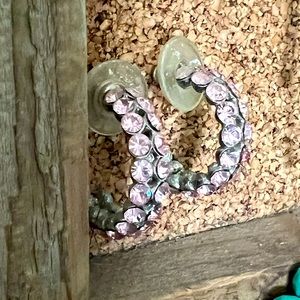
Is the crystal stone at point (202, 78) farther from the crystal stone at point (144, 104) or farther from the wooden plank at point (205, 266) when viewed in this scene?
the wooden plank at point (205, 266)

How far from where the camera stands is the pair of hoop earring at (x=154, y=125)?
73 centimetres

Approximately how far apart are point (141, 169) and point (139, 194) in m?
0.02

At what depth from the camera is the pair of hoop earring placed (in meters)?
0.73

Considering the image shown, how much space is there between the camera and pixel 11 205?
0.68 m

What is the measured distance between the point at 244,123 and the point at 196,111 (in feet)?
0.34

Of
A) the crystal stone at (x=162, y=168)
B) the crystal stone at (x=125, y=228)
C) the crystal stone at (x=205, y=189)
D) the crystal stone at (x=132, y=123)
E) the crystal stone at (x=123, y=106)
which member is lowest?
the crystal stone at (x=125, y=228)

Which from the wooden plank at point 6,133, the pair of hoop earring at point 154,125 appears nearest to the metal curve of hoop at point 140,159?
the pair of hoop earring at point 154,125

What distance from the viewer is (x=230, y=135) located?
0.77 meters

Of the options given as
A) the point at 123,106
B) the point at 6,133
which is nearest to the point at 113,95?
the point at 123,106

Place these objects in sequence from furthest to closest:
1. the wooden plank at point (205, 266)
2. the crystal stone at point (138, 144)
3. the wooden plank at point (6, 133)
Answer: the wooden plank at point (205, 266)
the crystal stone at point (138, 144)
the wooden plank at point (6, 133)

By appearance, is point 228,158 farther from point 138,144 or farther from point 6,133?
point 6,133

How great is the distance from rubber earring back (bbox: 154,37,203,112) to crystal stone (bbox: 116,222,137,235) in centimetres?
13

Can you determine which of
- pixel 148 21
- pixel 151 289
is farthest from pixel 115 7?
pixel 151 289

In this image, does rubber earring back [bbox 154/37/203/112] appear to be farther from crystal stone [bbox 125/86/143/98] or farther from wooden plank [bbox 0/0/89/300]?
wooden plank [bbox 0/0/89/300]
